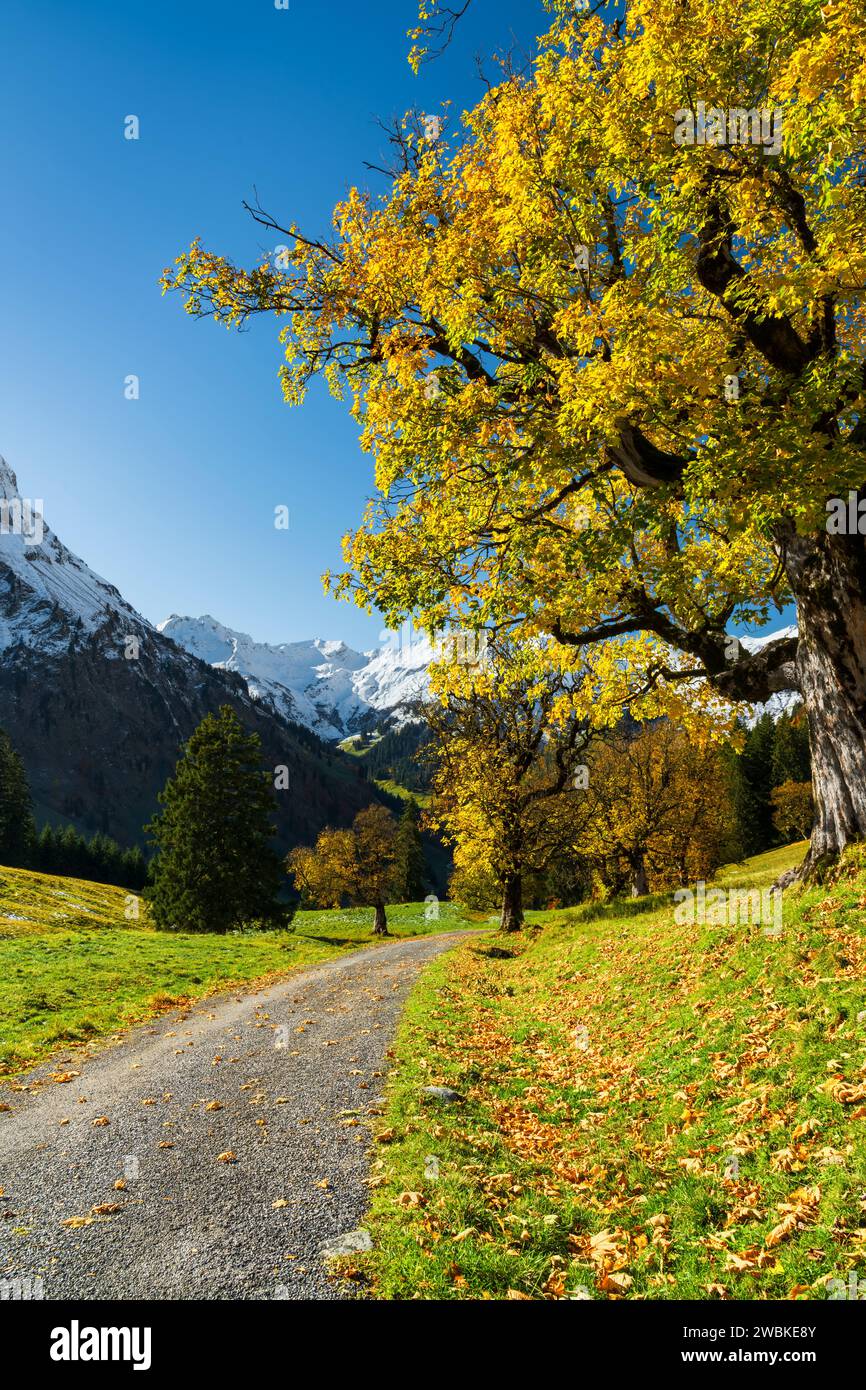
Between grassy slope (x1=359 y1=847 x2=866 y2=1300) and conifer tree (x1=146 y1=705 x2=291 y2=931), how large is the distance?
31.9 meters

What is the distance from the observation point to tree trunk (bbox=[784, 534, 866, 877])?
11.0 meters

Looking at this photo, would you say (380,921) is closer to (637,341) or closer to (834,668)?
(834,668)

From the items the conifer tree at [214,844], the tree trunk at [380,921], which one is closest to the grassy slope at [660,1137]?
the conifer tree at [214,844]

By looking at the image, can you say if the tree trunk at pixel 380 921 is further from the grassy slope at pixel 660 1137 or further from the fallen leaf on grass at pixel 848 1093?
the fallen leaf on grass at pixel 848 1093

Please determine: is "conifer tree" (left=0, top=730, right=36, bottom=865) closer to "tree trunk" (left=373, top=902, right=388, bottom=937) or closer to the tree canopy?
"tree trunk" (left=373, top=902, right=388, bottom=937)

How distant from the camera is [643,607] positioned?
13539 mm

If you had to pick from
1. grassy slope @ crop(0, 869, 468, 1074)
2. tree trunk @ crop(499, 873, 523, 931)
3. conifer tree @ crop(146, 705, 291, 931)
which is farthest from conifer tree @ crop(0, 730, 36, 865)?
tree trunk @ crop(499, 873, 523, 931)

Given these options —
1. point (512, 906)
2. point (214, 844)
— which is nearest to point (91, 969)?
point (512, 906)

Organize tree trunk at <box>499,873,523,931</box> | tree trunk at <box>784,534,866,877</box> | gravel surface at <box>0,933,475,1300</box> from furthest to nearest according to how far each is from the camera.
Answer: tree trunk at <box>499,873,523,931</box> → tree trunk at <box>784,534,866,877</box> → gravel surface at <box>0,933,475,1300</box>

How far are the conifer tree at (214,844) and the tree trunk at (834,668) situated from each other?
38.0m

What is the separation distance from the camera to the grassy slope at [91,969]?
14.6m
